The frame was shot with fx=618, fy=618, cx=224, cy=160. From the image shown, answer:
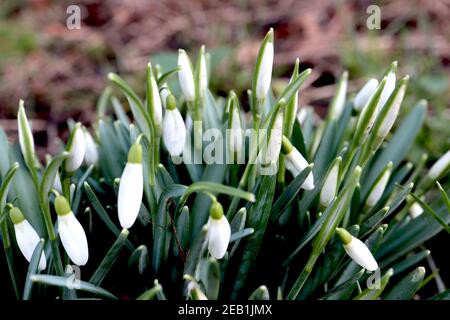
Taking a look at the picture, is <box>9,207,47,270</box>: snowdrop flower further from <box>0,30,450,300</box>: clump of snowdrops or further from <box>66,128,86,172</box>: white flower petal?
<box>66,128,86,172</box>: white flower petal

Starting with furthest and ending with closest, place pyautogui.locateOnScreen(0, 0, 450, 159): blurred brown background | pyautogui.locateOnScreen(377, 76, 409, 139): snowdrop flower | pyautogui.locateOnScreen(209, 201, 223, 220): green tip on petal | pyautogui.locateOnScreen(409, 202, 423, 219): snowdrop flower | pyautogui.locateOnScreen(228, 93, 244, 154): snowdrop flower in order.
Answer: pyautogui.locateOnScreen(0, 0, 450, 159): blurred brown background
pyautogui.locateOnScreen(409, 202, 423, 219): snowdrop flower
pyautogui.locateOnScreen(228, 93, 244, 154): snowdrop flower
pyautogui.locateOnScreen(377, 76, 409, 139): snowdrop flower
pyautogui.locateOnScreen(209, 201, 223, 220): green tip on petal

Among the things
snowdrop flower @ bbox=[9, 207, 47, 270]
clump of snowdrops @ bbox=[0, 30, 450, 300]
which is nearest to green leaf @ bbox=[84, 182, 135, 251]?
clump of snowdrops @ bbox=[0, 30, 450, 300]

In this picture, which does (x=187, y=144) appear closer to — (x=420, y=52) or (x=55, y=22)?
(x=420, y=52)

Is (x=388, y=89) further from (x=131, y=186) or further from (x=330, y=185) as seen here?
(x=131, y=186)

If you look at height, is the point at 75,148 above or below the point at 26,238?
above

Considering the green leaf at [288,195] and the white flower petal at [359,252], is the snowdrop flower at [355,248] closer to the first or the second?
the white flower petal at [359,252]

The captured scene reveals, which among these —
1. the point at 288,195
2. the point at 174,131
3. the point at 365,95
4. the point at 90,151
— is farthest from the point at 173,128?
the point at 365,95
